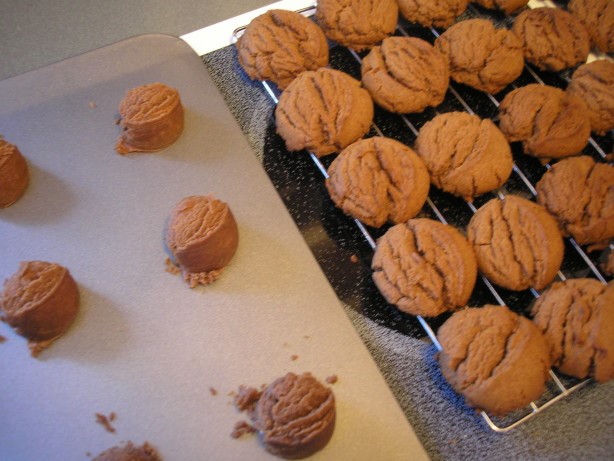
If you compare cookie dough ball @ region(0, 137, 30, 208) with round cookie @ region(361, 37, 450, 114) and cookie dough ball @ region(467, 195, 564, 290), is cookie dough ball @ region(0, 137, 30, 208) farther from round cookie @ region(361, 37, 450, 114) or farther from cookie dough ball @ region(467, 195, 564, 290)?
cookie dough ball @ region(467, 195, 564, 290)

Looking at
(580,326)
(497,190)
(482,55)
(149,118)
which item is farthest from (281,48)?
(580,326)

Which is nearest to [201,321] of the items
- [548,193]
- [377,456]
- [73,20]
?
[377,456]

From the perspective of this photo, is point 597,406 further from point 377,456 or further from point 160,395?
point 160,395

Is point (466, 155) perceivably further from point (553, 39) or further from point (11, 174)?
point (11, 174)

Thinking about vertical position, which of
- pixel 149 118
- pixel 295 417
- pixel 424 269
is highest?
pixel 149 118

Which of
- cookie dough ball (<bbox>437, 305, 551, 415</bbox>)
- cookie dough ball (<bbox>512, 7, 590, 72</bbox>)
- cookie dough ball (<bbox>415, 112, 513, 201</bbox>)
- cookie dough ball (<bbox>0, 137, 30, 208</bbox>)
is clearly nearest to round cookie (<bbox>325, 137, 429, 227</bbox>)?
cookie dough ball (<bbox>415, 112, 513, 201</bbox>)

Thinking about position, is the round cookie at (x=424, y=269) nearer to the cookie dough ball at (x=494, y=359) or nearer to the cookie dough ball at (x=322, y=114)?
the cookie dough ball at (x=494, y=359)
